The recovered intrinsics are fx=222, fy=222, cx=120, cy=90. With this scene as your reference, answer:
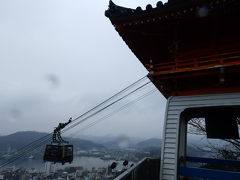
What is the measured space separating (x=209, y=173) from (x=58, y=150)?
311 inches

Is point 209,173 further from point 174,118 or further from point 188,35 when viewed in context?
point 188,35

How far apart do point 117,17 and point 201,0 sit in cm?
269

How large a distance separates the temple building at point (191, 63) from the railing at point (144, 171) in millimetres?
74

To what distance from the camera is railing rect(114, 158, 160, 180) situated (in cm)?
627

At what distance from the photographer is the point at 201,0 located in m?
6.60

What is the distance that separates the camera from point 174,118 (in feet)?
23.6

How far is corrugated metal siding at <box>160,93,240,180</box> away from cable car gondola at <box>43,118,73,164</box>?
21.0 ft

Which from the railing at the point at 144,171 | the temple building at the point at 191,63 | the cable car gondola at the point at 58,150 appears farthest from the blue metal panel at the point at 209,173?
the cable car gondola at the point at 58,150

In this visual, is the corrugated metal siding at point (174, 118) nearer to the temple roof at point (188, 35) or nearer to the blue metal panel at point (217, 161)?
the temple roof at point (188, 35)

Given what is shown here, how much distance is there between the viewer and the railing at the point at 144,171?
6266 mm

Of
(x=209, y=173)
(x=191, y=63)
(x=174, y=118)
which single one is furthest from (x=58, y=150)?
(x=191, y=63)

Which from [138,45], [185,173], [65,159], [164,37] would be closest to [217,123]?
[185,173]

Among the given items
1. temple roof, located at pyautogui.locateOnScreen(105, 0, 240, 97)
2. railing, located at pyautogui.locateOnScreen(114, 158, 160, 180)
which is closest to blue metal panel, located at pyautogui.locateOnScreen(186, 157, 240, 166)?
railing, located at pyautogui.locateOnScreen(114, 158, 160, 180)

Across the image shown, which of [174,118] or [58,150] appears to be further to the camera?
[58,150]
